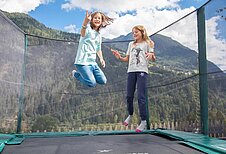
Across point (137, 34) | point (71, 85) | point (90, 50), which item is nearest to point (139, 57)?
point (137, 34)

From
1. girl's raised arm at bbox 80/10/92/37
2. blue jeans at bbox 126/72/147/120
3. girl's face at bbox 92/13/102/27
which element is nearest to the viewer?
girl's raised arm at bbox 80/10/92/37

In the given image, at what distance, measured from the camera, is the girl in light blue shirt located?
3033 mm

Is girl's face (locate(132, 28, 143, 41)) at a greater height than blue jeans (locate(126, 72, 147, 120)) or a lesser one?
greater

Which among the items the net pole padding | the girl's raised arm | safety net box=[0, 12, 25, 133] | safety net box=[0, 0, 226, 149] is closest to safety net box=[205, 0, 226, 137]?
the net pole padding

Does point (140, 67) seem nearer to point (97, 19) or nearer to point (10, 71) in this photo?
point (97, 19)

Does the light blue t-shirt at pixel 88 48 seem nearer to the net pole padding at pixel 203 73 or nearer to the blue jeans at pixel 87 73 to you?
the blue jeans at pixel 87 73

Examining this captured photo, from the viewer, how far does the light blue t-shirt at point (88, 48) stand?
10.0 ft

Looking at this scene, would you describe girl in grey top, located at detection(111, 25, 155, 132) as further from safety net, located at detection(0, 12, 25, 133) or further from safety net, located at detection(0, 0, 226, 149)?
safety net, located at detection(0, 12, 25, 133)

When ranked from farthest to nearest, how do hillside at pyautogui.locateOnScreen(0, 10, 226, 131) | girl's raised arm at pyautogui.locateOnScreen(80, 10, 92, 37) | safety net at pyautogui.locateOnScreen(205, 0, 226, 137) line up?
1. hillside at pyautogui.locateOnScreen(0, 10, 226, 131)
2. girl's raised arm at pyautogui.locateOnScreen(80, 10, 92, 37)
3. safety net at pyautogui.locateOnScreen(205, 0, 226, 137)

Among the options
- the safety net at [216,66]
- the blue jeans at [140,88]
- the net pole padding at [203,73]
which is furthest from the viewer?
the blue jeans at [140,88]

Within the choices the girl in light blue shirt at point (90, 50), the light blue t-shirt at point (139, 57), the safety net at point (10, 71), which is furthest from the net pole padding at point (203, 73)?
the safety net at point (10, 71)

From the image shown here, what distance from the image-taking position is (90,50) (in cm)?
311

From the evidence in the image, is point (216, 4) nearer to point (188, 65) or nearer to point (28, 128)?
point (188, 65)

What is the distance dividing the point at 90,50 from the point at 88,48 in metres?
0.03
